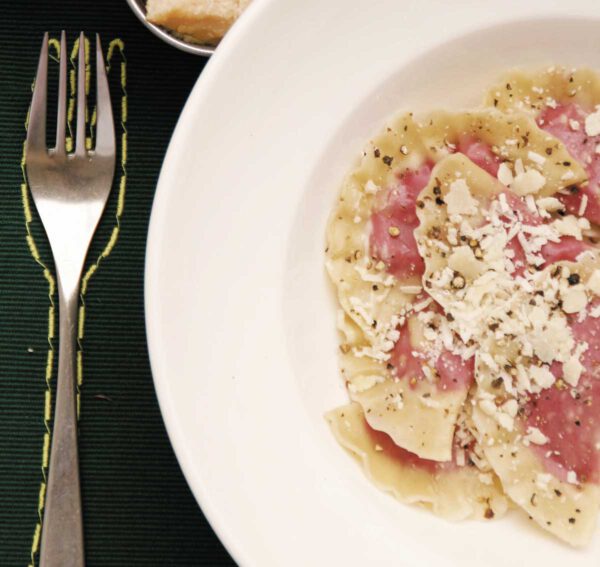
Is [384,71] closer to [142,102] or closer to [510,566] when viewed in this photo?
[142,102]

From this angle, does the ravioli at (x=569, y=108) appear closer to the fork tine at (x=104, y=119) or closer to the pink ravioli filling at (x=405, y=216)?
the pink ravioli filling at (x=405, y=216)

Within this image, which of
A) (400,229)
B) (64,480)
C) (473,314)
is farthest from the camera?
(64,480)

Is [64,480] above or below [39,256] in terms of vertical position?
below

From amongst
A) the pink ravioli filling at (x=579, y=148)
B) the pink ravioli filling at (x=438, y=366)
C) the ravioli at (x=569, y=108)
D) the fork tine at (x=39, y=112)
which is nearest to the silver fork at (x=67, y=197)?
the fork tine at (x=39, y=112)

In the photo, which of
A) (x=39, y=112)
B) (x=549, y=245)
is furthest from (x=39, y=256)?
(x=549, y=245)

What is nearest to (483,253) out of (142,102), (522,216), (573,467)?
(522,216)

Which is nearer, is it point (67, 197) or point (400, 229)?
point (400, 229)

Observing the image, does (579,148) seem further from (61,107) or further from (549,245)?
(61,107)
